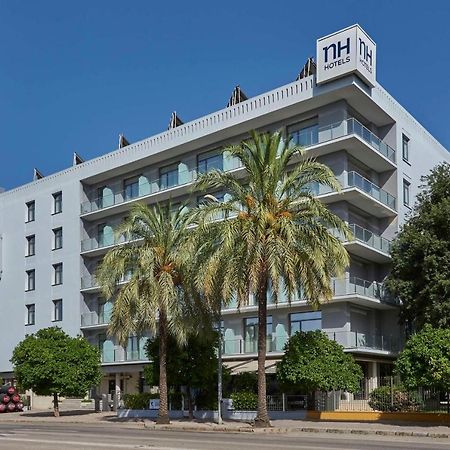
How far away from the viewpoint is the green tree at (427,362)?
99.7ft

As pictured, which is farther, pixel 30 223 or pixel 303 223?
pixel 30 223

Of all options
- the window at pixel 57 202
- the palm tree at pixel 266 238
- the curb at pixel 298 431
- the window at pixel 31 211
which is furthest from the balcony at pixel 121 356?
the palm tree at pixel 266 238

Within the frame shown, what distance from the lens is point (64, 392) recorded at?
47062 mm

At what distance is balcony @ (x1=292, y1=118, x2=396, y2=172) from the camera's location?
145 feet

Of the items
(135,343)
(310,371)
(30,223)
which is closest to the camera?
(310,371)

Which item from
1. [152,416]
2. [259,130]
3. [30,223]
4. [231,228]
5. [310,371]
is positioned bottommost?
[152,416]

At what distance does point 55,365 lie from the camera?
46375mm

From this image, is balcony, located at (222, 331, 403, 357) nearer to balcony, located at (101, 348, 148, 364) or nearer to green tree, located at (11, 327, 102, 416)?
balcony, located at (101, 348, 148, 364)

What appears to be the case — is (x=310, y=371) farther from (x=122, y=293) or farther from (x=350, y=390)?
(x=122, y=293)

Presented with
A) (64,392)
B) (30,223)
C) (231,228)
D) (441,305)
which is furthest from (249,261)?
(30,223)

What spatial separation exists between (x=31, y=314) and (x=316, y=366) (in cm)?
3605

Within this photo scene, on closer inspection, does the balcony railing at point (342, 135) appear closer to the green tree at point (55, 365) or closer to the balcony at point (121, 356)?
the balcony at point (121, 356)

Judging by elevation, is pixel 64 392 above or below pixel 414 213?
below

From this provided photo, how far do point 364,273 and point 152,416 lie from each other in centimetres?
1658
